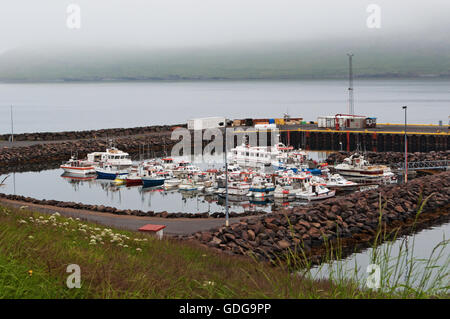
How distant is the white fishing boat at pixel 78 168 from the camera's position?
66188 mm

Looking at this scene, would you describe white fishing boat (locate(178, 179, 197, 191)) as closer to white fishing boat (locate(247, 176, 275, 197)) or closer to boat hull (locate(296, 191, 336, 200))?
white fishing boat (locate(247, 176, 275, 197))

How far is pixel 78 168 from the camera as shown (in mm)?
66375

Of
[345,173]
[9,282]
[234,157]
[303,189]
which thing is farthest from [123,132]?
[9,282]

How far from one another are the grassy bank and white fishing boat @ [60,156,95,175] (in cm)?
5147

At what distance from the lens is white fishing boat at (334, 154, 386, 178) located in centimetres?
5997

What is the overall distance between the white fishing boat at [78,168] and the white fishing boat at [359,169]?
2566cm

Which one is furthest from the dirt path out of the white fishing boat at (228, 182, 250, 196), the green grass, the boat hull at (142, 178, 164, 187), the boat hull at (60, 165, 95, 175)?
the boat hull at (60, 165, 95, 175)

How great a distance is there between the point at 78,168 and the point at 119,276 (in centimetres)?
5821

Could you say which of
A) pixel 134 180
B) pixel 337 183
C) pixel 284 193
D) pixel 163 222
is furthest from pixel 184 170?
pixel 163 222

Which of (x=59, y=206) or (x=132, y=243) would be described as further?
(x=59, y=206)

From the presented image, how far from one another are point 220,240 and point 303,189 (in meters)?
24.7

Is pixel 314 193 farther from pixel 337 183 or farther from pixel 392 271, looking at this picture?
pixel 392 271

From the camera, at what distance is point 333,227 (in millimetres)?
32500
